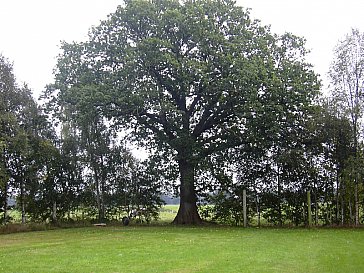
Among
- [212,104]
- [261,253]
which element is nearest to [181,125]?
[212,104]

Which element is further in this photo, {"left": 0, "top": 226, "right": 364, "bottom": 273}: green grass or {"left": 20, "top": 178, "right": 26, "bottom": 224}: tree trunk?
{"left": 20, "top": 178, "right": 26, "bottom": 224}: tree trunk

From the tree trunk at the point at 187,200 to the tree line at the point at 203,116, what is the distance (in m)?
0.07

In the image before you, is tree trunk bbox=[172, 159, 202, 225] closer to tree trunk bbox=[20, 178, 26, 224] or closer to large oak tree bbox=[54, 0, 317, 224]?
large oak tree bbox=[54, 0, 317, 224]

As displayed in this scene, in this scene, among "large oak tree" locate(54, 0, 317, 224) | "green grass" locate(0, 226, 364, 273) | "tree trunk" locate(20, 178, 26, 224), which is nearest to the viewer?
"green grass" locate(0, 226, 364, 273)

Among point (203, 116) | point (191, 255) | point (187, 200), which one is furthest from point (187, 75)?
point (191, 255)

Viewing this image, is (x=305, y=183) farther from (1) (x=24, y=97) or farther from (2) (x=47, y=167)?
(1) (x=24, y=97)

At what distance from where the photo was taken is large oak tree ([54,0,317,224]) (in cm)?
2159

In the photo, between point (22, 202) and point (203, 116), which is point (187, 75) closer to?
point (203, 116)

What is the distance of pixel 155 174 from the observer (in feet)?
83.9

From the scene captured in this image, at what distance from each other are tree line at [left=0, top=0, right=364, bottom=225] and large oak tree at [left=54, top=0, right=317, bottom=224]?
67mm

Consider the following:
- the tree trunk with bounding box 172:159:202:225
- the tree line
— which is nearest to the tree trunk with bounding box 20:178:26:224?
the tree line

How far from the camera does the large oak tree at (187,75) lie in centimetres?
2159

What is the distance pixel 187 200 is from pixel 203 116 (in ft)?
15.6

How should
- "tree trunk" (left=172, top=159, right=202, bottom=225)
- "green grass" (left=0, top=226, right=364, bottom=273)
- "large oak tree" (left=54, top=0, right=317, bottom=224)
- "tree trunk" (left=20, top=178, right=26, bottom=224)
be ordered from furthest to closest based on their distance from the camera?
"tree trunk" (left=172, top=159, right=202, bottom=225), "tree trunk" (left=20, top=178, right=26, bottom=224), "large oak tree" (left=54, top=0, right=317, bottom=224), "green grass" (left=0, top=226, right=364, bottom=273)
